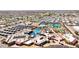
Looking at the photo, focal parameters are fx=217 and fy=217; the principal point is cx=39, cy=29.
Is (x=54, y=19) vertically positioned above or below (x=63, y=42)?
above

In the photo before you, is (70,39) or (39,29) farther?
(39,29)

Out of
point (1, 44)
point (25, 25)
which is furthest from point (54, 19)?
point (1, 44)

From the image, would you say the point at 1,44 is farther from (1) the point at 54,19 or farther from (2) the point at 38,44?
(1) the point at 54,19
